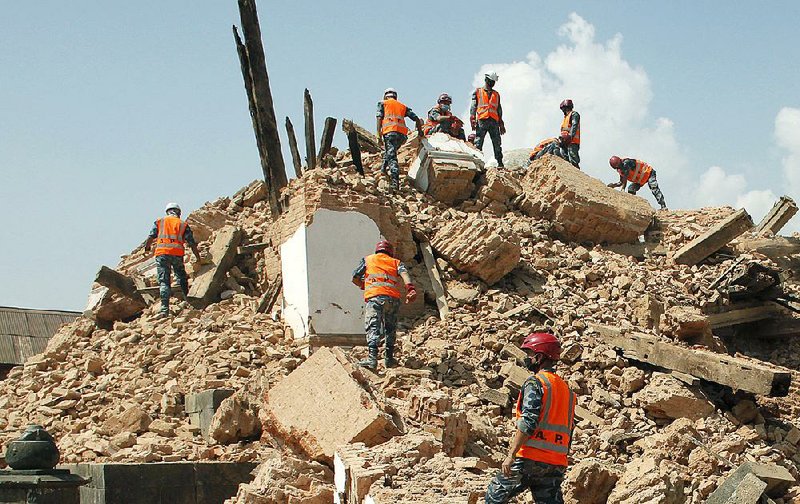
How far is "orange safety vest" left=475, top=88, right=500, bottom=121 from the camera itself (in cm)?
1393

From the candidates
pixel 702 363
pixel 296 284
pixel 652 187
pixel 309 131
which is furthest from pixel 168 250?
pixel 652 187

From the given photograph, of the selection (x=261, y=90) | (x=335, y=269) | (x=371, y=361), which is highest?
(x=261, y=90)

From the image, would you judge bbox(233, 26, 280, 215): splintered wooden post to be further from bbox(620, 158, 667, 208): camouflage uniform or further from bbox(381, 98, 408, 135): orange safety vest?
bbox(620, 158, 667, 208): camouflage uniform

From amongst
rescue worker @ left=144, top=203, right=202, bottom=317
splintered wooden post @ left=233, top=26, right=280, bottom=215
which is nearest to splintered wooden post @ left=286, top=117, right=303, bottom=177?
splintered wooden post @ left=233, top=26, right=280, bottom=215

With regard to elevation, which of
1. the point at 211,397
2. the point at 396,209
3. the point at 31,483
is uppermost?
the point at 396,209

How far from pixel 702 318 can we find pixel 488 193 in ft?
13.0

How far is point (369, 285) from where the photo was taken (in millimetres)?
8742

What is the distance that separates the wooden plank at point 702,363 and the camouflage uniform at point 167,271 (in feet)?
17.7

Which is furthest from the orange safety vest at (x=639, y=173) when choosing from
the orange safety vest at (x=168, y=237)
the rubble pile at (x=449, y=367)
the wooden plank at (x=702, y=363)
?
the orange safety vest at (x=168, y=237)

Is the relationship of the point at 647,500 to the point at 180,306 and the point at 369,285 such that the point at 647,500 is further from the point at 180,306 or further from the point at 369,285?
the point at 180,306

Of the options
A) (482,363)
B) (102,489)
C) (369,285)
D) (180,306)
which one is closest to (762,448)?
(482,363)

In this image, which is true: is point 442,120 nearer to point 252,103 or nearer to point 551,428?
point 252,103

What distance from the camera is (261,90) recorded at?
12.5 meters

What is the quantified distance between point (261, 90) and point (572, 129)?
5498 mm
